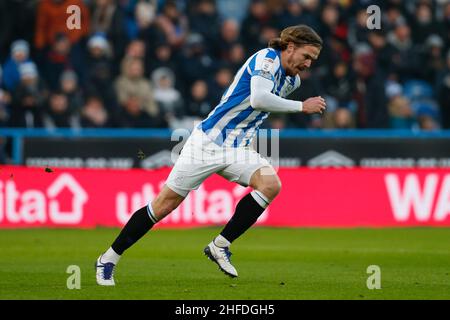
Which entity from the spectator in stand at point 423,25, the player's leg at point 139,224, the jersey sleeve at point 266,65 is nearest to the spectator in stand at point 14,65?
the spectator in stand at point 423,25

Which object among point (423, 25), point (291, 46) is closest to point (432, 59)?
point (423, 25)

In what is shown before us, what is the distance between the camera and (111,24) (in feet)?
67.6

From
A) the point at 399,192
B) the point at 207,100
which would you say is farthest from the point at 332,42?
the point at 399,192

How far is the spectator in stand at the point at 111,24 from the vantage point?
20.5 metres

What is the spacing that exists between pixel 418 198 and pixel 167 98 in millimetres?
5006

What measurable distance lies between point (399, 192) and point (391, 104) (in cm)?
352

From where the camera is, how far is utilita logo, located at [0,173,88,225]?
55.9ft

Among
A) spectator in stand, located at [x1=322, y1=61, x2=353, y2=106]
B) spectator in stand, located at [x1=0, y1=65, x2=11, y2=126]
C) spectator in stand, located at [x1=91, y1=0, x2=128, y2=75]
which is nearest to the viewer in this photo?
spectator in stand, located at [x1=0, y1=65, x2=11, y2=126]

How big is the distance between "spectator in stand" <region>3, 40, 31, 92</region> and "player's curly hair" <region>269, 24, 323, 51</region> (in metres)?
9.65

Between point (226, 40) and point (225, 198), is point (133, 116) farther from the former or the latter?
point (225, 198)

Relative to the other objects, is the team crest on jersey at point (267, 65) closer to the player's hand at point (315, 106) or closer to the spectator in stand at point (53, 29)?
the player's hand at point (315, 106)

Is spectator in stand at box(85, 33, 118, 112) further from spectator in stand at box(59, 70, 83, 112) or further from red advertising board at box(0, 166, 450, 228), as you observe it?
red advertising board at box(0, 166, 450, 228)

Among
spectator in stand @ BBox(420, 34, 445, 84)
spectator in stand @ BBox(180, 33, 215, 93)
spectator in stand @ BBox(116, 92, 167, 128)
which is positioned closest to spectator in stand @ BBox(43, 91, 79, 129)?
spectator in stand @ BBox(116, 92, 167, 128)
